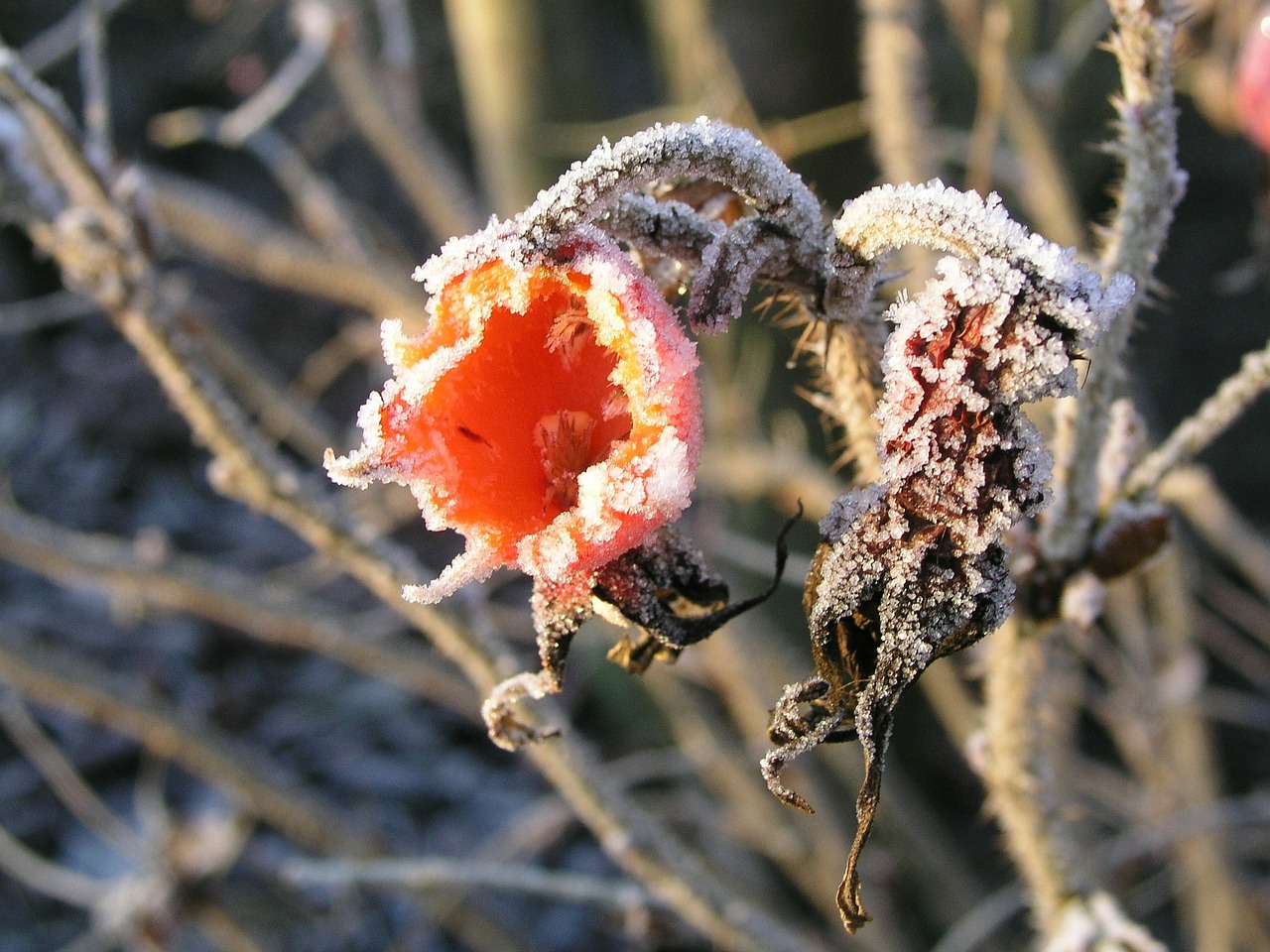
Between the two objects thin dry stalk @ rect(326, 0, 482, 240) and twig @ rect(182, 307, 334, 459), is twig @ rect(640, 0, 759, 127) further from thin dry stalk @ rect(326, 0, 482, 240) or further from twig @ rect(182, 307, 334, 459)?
twig @ rect(182, 307, 334, 459)

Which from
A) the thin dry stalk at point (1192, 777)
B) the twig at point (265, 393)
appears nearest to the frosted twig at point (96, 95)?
the twig at point (265, 393)

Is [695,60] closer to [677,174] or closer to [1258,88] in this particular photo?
[1258,88]

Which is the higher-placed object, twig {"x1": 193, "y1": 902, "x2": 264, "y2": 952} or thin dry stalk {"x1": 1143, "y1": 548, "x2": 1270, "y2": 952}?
twig {"x1": 193, "y1": 902, "x2": 264, "y2": 952}

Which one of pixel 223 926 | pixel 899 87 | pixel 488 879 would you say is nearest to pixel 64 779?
pixel 223 926

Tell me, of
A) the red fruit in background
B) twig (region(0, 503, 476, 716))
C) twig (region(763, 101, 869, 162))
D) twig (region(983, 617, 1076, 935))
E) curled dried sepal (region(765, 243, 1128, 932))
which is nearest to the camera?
curled dried sepal (region(765, 243, 1128, 932))

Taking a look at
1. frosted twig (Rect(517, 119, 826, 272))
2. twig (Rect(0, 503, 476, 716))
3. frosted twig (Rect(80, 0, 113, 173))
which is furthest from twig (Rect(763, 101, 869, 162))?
frosted twig (Rect(517, 119, 826, 272))
